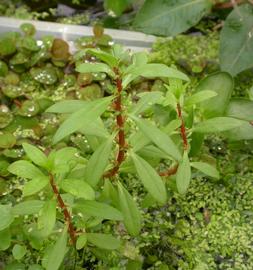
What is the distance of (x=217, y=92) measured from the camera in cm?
150

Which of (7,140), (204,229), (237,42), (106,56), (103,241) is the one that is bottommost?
(204,229)

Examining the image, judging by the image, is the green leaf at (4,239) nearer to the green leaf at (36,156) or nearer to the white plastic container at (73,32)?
the green leaf at (36,156)

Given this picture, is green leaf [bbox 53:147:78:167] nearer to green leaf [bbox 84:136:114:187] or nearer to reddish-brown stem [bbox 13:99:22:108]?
green leaf [bbox 84:136:114:187]

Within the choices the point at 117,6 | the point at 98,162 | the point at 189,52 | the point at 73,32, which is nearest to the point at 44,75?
the point at 73,32

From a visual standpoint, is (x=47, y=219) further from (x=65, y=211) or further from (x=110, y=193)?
(x=110, y=193)

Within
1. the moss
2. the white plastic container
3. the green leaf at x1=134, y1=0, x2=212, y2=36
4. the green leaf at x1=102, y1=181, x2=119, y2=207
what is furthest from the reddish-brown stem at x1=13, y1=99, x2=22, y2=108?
the green leaf at x1=102, y1=181, x2=119, y2=207

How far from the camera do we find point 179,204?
1.66 meters

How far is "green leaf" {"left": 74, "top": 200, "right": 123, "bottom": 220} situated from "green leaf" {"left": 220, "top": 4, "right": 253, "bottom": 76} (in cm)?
80

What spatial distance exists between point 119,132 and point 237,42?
805 millimetres

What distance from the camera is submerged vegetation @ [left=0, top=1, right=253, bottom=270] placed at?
42.6 inches

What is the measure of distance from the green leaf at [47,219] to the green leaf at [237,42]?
2.95 ft

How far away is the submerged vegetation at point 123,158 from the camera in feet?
3.55

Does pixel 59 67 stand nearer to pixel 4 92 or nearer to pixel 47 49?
pixel 47 49

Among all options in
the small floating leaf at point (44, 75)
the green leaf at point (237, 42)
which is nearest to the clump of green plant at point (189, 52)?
the green leaf at point (237, 42)
